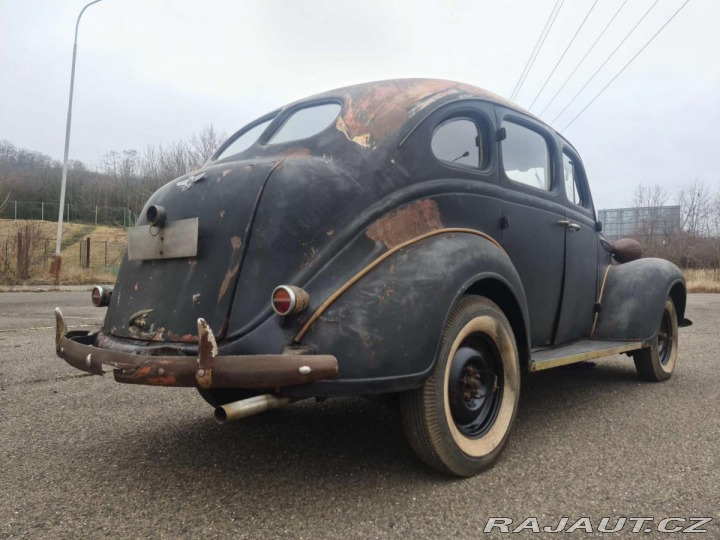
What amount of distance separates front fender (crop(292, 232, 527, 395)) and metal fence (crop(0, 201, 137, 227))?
165 ft

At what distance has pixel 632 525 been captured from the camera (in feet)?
7.00

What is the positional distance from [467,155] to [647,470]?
6.32 ft

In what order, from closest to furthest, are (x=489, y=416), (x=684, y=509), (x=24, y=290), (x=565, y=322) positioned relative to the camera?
1. (x=684, y=509)
2. (x=489, y=416)
3. (x=565, y=322)
4. (x=24, y=290)

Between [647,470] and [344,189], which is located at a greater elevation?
[344,189]

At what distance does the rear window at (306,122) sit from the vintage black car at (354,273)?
14 millimetres

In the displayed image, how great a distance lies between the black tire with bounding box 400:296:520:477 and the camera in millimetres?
2430

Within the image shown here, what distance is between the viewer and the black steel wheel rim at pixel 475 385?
8.59ft

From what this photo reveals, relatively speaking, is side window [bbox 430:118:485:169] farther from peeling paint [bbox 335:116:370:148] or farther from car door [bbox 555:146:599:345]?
car door [bbox 555:146:599:345]

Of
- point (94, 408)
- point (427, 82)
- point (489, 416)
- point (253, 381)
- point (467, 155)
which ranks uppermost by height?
point (427, 82)

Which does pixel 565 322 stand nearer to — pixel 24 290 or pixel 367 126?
pixel 367 126

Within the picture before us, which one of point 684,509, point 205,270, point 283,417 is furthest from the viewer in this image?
point 283,417

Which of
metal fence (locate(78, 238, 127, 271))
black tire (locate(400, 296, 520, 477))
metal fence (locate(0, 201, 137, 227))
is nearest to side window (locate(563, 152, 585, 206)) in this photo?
black tire (locate(400, 296, 520, 477))

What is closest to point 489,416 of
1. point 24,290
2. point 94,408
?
point 94,408

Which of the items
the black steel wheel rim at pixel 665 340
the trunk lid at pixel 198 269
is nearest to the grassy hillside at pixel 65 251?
the trunk lid at pixel 198 269
